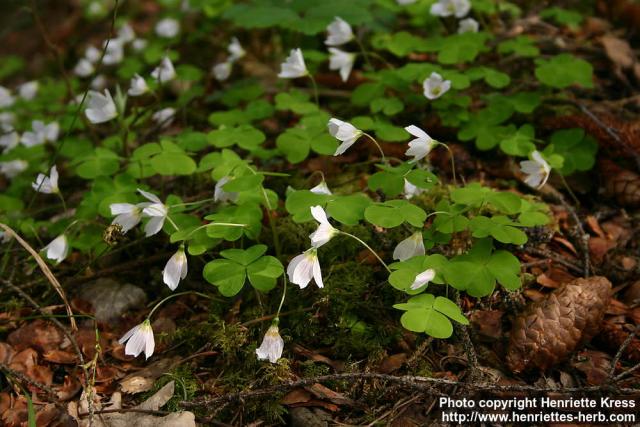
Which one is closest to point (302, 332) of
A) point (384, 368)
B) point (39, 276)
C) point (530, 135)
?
point (384, 368)

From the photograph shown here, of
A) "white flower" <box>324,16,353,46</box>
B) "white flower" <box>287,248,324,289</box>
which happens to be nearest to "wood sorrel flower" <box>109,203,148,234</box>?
"white flower" <box>287,248,324,289</box>

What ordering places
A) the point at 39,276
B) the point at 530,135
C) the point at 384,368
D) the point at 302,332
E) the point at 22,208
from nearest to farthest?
the point at 384,368
the point at 302,332
the point at 39,276
the point at 530,135
the point at 22,208

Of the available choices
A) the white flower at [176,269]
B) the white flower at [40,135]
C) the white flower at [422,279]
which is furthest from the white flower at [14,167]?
the white flower at [422,279]

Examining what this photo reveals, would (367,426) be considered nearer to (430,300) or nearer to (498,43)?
(430,300)

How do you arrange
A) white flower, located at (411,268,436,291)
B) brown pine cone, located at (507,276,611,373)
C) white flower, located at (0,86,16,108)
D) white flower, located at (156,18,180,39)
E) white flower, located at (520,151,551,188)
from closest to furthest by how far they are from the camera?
white flower, located at (411,268,436,291) < brown pine cone, located at (507,276,611,373) < white flower, located at (520,151,551,188) < white flower, located at (0,86,16,108) < white flower, located at (156,18,180,39)

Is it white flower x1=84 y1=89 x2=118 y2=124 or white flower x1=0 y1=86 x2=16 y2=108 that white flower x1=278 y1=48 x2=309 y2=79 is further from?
white flower x1=0 y1=86 x2=16 y2=108

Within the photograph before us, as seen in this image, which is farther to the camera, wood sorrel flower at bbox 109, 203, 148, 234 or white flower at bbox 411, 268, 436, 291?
wood sorrel flower at bbox 109, 203, 148, 234
